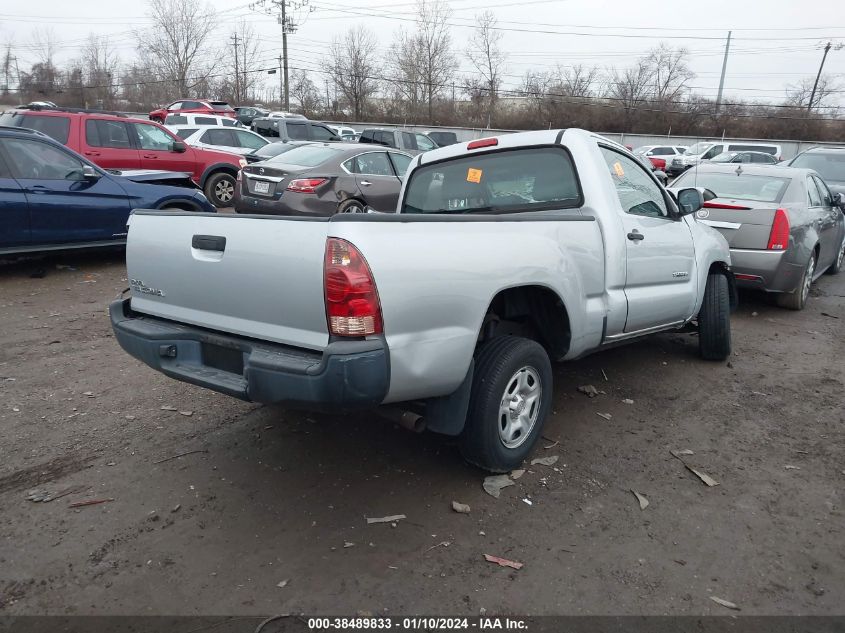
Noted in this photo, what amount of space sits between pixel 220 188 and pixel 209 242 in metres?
10.3

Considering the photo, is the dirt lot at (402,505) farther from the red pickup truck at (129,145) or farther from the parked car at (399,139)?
the parked car at (399,139)

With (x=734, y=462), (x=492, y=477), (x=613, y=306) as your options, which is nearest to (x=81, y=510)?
(x=492, y=477)

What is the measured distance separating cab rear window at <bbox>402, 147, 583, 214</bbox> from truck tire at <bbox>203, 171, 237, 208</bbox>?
8940 mm

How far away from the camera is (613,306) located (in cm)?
400

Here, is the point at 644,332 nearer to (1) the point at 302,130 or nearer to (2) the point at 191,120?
(1) the point at 302,130

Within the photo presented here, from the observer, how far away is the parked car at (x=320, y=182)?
9219 mm

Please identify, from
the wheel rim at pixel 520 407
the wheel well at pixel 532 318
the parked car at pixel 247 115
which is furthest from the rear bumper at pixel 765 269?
the parked car at pixel 247 115

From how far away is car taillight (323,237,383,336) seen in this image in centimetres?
253

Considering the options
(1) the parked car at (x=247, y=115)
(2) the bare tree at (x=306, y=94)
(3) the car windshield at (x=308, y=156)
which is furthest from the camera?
(2) the bare tree at (x=306, y=94)

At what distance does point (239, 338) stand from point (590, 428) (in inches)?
94.7

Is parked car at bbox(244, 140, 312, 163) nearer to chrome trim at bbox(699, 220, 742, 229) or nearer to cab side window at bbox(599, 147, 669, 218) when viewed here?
chrome trim at bbox(699, 220, 742, 229)

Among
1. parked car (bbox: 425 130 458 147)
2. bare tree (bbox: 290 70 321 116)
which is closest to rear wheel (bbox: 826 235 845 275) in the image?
parked car (bbox: 425 130 458 147)

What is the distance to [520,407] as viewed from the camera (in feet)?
11.4

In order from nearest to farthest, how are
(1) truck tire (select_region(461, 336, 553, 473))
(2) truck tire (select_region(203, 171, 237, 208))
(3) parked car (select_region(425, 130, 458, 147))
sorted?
(1) truck tire (select_region(461, 336, 553, 473)) → (2) truck tire (select_region(203, 171, 237, 208)) → (3) parked car (select_region(425, 130, 458, 147))
